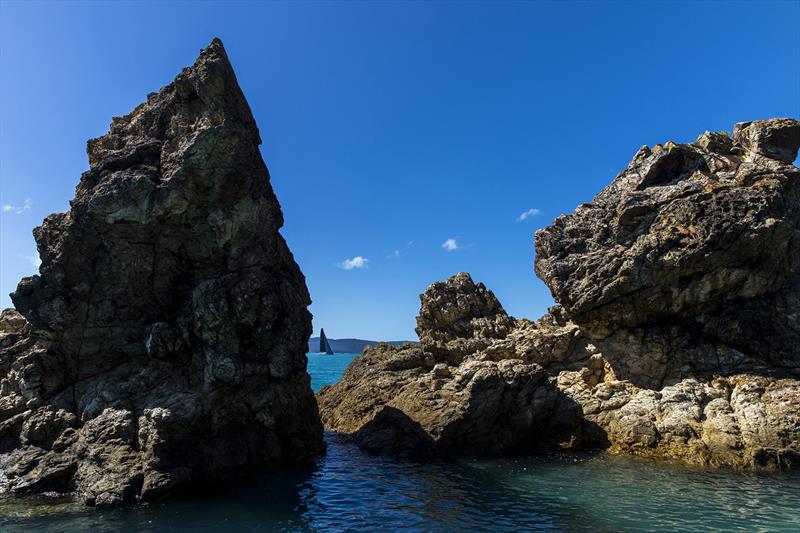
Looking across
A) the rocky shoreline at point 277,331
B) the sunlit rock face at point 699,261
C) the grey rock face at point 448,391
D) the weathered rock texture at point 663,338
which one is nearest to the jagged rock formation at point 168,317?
the rocky shoreline at point 277,331

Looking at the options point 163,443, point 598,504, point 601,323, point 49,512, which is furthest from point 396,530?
point 601,323

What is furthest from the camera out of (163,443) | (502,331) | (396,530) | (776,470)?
(502,331)

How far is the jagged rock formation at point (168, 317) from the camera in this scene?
23578 millimetres

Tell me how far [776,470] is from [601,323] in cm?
1282

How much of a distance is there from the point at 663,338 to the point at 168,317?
31668 mm

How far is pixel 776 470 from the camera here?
24.5 metres

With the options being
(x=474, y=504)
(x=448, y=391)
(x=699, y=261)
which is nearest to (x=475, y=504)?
(x=474, y=504)

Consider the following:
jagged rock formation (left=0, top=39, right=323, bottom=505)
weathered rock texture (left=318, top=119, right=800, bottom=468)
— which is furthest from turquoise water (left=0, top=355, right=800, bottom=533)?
weathered rock texture (left=318, top=119, right=800, bottom=468)

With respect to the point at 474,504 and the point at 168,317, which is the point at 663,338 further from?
the point at 168,317

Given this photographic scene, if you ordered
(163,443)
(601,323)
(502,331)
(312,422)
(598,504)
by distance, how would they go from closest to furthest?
(598,504) → (163,443) → (312,422) → (601,323) → (502,331)

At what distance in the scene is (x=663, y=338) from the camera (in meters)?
32.7

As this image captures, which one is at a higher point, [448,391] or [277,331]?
[277,331]

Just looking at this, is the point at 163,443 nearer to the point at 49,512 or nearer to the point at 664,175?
the point at 49,512

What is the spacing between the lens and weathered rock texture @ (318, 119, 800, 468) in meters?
28.5
